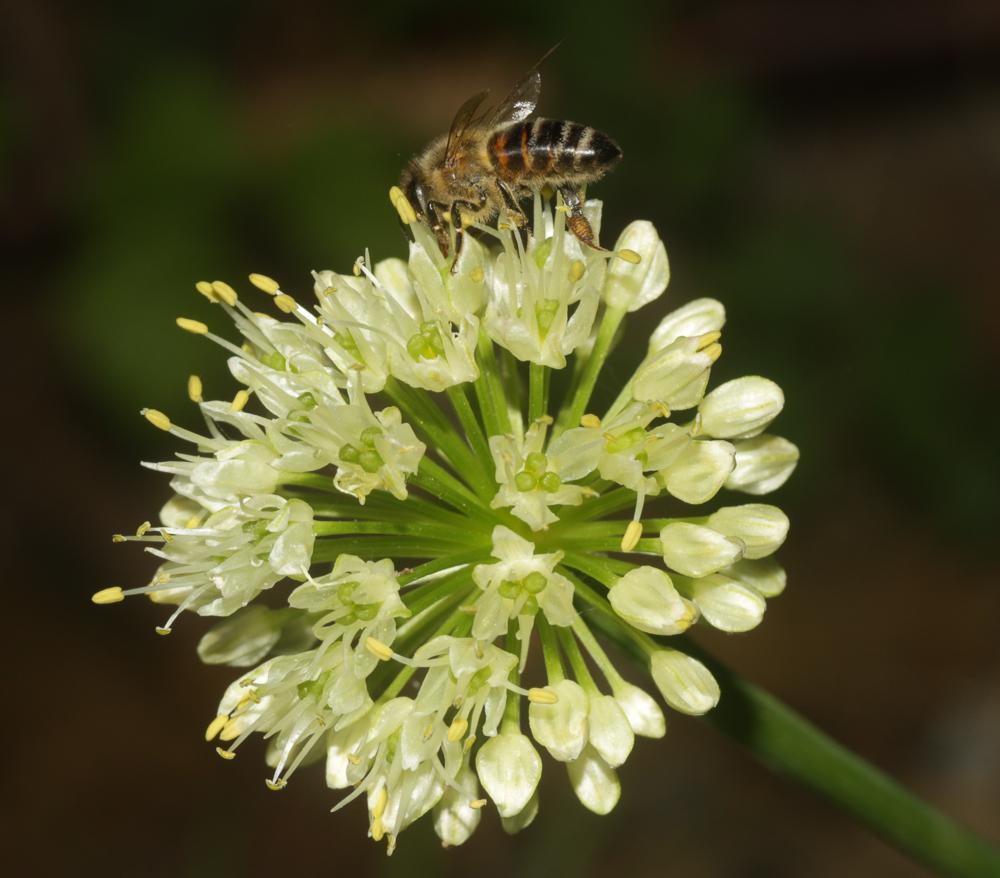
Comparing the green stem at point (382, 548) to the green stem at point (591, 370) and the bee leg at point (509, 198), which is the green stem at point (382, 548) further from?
the bee leg at point (509, 198)

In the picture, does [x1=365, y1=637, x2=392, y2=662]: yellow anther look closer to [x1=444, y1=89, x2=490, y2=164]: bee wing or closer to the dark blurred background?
[x1=444, y1=89, x2=490, y2=164]: bee wing

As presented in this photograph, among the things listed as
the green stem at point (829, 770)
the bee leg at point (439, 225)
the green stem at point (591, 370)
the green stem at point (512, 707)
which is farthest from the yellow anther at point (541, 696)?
the bee leg at point (439, 225)

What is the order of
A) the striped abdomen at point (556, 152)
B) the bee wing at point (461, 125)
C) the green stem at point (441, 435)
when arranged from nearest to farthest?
the green stem at point (441, 435) < the striped abdomen at point (556, 152) < the bee wing at point (461, 125)

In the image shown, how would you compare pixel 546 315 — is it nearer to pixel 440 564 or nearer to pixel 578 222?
pixel 578 222

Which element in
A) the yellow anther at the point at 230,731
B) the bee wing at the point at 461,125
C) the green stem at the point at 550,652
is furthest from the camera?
the bee wing at the point at 461,125

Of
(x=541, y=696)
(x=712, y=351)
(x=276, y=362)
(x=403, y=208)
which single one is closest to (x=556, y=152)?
(x=403, y=208)
